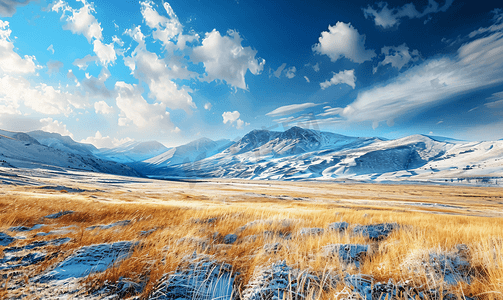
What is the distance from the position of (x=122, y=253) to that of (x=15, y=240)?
3164 millimetres

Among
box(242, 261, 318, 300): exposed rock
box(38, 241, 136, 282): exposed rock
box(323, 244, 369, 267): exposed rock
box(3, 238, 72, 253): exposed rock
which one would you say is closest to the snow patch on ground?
box(242, 261, 318, 300): exposed rock

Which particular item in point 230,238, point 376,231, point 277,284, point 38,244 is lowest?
point 230,238

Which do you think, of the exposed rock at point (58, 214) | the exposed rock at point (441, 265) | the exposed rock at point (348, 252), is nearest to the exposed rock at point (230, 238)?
the exposed rock at point (348, 252)

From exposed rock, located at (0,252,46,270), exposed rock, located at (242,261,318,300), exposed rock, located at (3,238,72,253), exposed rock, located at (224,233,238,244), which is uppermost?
exposed rock, located at (242,261,318,300)

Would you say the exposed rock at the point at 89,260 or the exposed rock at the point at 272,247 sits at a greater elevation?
the exposed rock at the point at 89,260

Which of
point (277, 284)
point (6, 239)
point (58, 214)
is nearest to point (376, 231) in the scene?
point (277, 284)

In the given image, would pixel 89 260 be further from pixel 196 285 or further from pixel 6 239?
pixel 6 239

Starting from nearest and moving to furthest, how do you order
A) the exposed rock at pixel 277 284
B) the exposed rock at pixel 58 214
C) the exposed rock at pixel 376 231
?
1. the exposed rock at pixel 277 284
2. the exposed rock at pixel 376 231
3. the exposed rock at pixel 58 214

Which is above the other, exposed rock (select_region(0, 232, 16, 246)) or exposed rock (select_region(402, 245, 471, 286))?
exposed rock (select_region(402, 245, 471, 286))

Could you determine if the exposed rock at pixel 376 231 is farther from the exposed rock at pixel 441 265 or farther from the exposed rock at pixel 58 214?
the exposed rock at pixel 58 214

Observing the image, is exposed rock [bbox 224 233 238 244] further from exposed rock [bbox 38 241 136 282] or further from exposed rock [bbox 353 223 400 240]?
exposed rock [bbox 353 223 400 240]

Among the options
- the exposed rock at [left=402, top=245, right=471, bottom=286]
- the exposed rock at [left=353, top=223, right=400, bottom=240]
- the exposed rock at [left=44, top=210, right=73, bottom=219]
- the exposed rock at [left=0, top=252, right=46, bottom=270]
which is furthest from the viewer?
the exposed rock at [left=44, top=210, right=73, bottom=219]

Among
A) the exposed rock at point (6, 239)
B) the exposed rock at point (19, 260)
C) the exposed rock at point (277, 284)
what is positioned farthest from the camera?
the exposed rock at point (6, 239)

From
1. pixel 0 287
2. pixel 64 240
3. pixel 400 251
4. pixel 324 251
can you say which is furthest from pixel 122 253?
pixel 400 251
